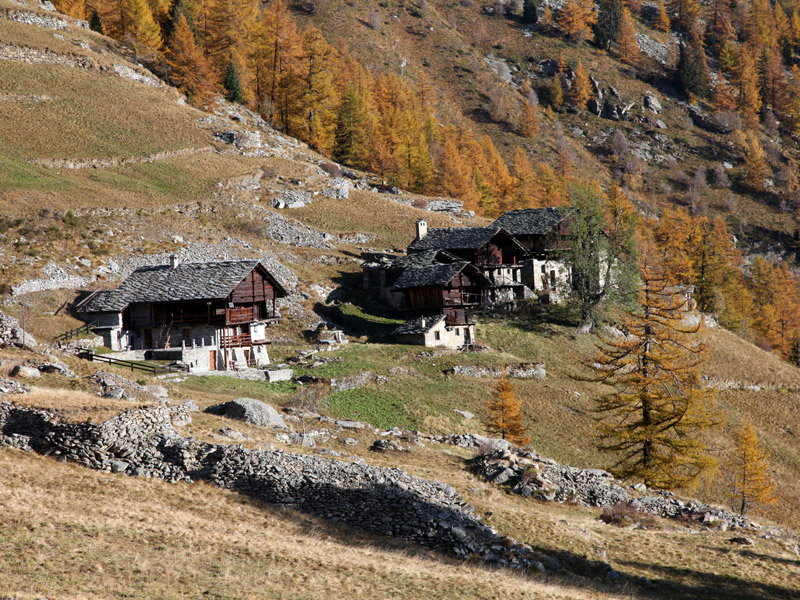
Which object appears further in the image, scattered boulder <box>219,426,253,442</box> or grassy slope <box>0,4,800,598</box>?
scattered boulder <box>219,426,253,442</box>

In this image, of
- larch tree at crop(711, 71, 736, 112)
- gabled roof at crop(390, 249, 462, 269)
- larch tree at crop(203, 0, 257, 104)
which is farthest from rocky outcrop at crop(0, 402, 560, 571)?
larch tree at crop(711, 71, 736, 112)

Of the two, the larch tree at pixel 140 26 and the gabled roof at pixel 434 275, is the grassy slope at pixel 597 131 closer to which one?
the larch tree at pixel 140 26

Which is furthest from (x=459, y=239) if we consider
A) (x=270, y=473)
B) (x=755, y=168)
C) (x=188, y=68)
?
(x=755, y=168)

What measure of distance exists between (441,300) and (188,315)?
2377cm

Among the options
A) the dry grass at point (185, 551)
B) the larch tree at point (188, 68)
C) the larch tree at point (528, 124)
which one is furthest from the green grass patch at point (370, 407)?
the larch tree at point (528, 124)

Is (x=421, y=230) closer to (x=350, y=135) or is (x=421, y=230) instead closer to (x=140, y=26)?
(x=350, y=135)

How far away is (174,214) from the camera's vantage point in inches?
2926

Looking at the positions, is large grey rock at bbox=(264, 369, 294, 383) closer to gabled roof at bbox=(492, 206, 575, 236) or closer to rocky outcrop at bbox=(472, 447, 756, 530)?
rocky outcrop at bbox=(472, 447, 756, 530)

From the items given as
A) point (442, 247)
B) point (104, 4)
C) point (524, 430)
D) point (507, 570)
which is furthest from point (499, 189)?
point (507, 570)

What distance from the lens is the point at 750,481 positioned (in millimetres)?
44250

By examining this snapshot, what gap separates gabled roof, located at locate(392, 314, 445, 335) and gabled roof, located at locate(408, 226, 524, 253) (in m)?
15.3

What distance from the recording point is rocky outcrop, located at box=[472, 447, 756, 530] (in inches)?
1181

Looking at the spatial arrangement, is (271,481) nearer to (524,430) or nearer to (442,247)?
(524,430)

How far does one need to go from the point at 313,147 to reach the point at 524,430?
3242 inches
